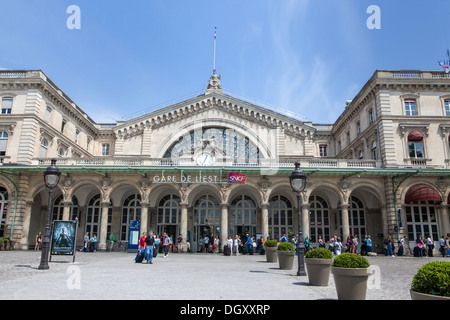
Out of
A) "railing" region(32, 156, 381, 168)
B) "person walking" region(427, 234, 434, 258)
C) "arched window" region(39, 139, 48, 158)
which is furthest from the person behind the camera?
"arched window" region(39, 139, 48, 158)

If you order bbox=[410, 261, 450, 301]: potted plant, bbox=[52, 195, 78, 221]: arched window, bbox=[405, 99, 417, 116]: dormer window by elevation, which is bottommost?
bbox=[410, 261, 450, 301]: potted plant

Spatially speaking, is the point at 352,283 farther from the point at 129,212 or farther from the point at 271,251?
the point at 129,212

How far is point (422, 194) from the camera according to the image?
87.9 feet

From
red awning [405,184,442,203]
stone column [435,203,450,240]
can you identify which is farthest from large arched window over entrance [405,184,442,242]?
stone column [435,203,450,240]

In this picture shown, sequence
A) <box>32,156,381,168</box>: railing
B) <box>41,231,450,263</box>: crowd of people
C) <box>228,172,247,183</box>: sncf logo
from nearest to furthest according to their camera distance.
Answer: <box>41,231,450,263</box>: crowd of people → <box>228,172,247,183</box>: sncf logo → <box>32,156,381,168</box>: railing

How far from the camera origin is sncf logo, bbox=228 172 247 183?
27422mm

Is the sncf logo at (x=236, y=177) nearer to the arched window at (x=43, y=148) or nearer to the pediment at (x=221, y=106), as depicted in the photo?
the pediment at (x=221, y=106)

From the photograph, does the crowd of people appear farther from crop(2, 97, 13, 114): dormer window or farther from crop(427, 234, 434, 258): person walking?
crop(2, 97, 13, 114): dormer window

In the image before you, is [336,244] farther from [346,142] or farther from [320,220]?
[346,142]

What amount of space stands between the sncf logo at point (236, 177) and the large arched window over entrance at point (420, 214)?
44.8 ft

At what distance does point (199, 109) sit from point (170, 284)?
27724 millimetres

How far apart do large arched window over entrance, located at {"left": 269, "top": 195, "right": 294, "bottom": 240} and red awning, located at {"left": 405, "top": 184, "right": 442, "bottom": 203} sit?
10.2m

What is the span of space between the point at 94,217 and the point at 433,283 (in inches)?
1269

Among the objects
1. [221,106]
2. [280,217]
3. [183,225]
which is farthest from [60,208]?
[280,217]
